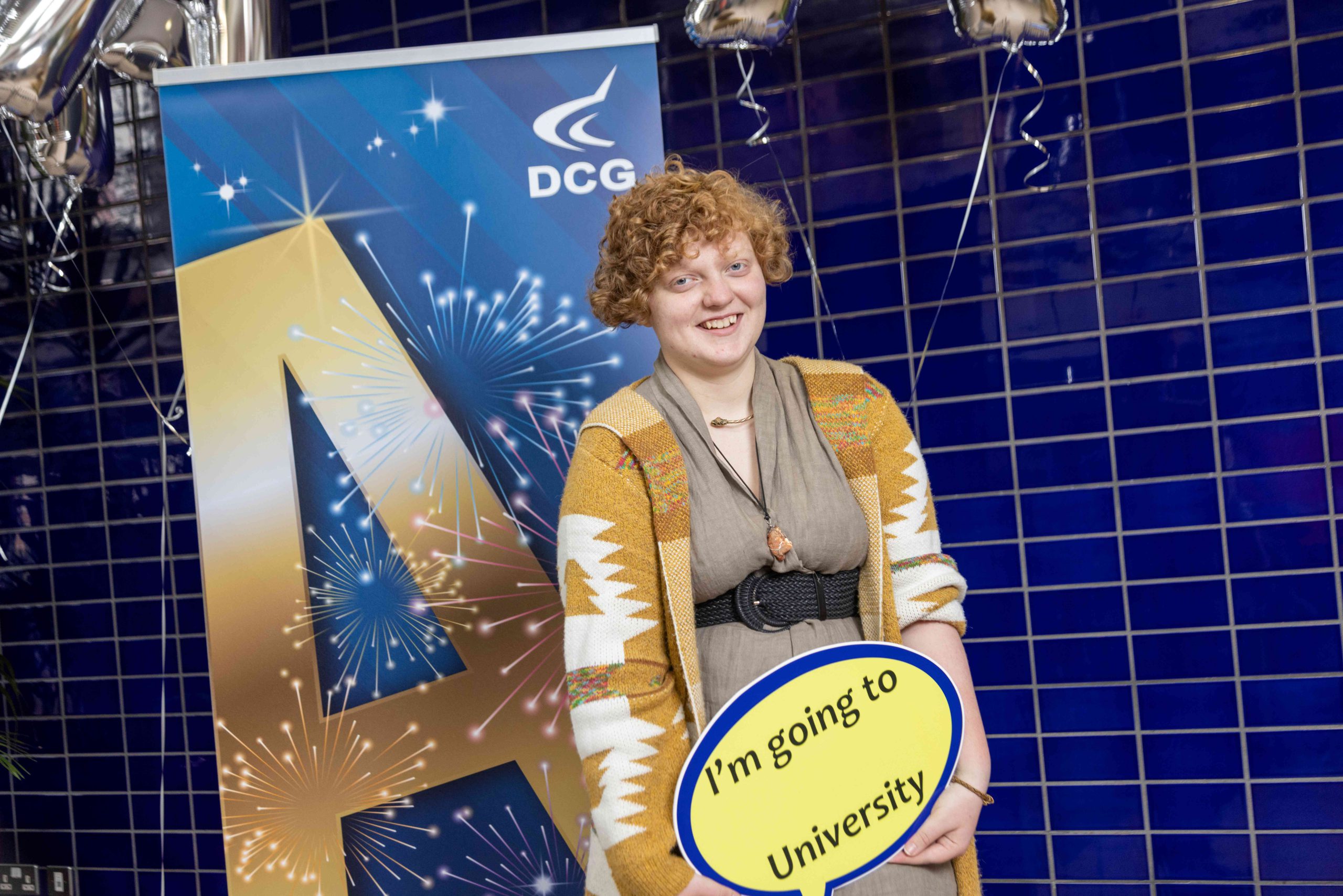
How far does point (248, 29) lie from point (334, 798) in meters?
1.45

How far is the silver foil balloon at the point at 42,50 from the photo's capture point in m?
1.45

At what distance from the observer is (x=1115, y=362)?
2.15 meters

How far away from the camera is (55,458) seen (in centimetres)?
268

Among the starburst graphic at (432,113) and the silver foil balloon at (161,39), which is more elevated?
the silver foil balloon at (161,39)

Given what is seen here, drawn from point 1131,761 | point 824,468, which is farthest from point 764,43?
point 1131,761

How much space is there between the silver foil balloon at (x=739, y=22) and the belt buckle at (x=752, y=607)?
105cm

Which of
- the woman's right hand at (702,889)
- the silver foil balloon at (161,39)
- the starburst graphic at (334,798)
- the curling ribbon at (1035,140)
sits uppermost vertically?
the silver foil balloon at (161,39)

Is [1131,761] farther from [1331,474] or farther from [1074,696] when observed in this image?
[1331,474]

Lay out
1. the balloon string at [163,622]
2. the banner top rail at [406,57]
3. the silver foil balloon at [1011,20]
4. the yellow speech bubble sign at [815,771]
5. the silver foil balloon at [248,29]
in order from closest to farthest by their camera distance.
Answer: the yellow speech bubble sign at [815,771] → the banner top rail at [406,57] → the silver foil balloon at [1011,20] → the silver foil balloon at [248,29] → the balloon string at [163,622]

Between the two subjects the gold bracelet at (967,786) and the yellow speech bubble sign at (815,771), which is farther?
the gold bracelet at (967,786)

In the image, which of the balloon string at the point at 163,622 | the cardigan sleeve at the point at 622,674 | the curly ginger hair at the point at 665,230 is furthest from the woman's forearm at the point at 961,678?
the balloon string at the point at 163,622

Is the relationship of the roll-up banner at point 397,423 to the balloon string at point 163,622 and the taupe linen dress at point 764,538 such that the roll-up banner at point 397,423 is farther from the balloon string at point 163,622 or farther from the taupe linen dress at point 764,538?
the balloon string at point 163,622

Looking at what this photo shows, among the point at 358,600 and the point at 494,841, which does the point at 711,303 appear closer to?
the point at 358,600

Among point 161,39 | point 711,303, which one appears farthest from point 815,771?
point 161,39
